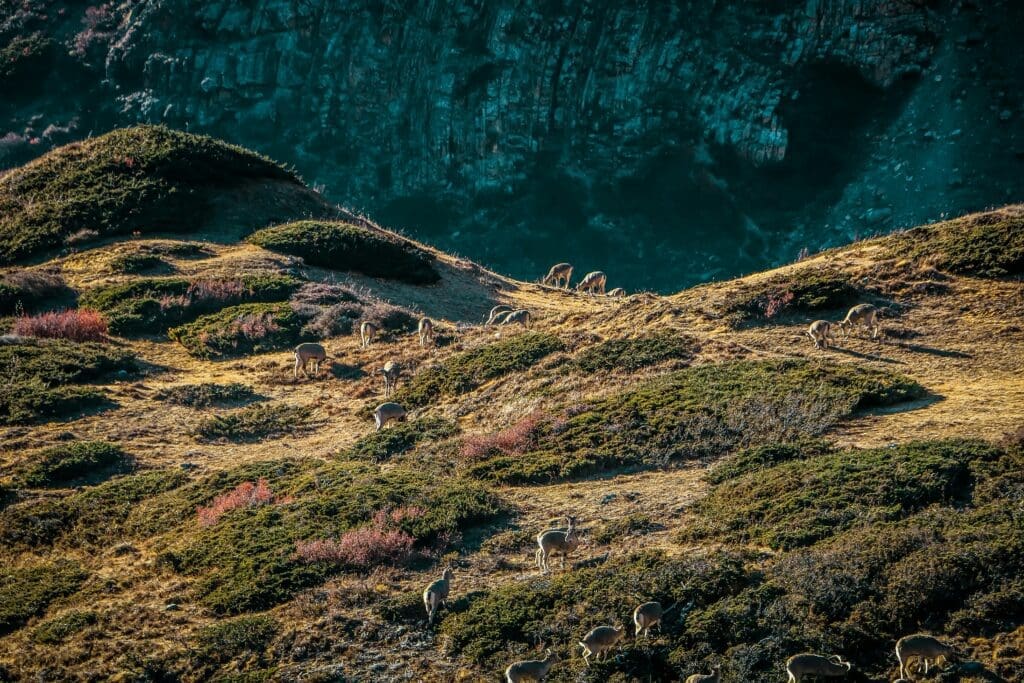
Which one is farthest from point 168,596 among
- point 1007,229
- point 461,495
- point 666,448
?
point 1007,229

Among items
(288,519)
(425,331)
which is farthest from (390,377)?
(288,519)

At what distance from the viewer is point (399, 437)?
92.6 feet

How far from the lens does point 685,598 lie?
17750 mm

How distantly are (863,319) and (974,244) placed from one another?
18.2ft

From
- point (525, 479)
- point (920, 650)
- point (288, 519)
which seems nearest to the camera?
point (920, 650)

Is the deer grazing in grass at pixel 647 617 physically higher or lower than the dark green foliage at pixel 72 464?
lower

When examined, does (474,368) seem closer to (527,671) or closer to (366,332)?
(366,332)

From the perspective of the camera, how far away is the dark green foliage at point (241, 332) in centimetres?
3694

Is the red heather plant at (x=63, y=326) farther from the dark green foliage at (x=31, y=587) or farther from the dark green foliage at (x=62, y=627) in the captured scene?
the dark green foliage at (x=62, y=627)

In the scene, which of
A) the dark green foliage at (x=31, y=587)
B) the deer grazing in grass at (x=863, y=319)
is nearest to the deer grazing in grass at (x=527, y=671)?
the dark green foliage at (x=31, y=587)

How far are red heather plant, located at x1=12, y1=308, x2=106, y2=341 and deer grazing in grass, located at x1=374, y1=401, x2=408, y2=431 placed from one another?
Answer: 1233 cm

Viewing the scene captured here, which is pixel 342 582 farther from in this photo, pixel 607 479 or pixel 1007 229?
pixel 1007 229

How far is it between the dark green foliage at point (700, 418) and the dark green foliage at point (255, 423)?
23.3 ft

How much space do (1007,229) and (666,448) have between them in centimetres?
1524
